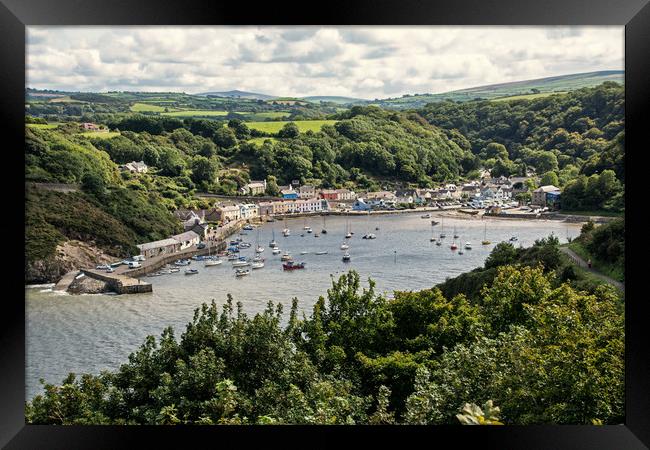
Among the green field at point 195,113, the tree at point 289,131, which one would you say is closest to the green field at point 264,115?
the tree at point 289,131

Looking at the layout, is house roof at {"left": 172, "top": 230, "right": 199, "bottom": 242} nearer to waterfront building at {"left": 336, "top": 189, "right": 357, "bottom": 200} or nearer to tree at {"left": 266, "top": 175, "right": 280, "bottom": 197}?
tree at {"left": 266, "top": 175, "right": 280, "bottom": 197}

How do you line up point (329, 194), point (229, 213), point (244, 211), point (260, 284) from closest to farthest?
point (260, 284) → point (229, 213) → point (244, 211) → point (329, 194)

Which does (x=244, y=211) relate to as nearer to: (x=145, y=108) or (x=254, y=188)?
(x=254, y=188)

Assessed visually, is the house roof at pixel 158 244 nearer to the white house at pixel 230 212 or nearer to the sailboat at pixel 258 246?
the white house at pixel 230 212

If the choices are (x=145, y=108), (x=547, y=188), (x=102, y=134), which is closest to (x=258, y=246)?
(x=145, y=108)

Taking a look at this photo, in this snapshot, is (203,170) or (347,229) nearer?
(203,170)

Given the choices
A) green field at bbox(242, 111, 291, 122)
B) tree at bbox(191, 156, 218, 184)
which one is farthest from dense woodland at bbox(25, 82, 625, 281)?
green field at bbox(242, 111, 291, 122)
